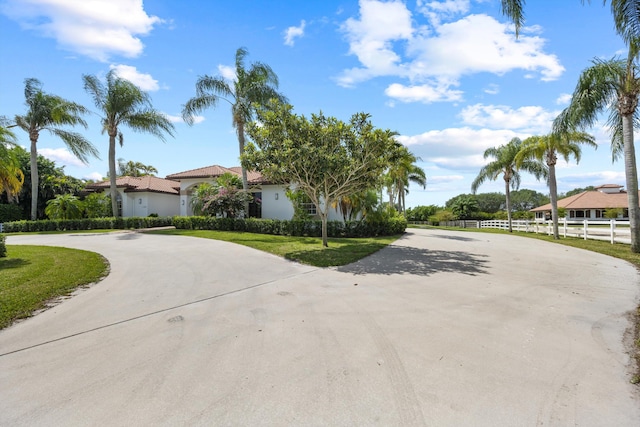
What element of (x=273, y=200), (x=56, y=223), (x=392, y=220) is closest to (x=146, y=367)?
(x=392, y=220)

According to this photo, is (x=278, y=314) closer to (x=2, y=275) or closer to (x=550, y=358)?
(x=550, y=358)

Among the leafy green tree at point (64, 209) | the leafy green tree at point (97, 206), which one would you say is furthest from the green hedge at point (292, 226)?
the leafy green tree at point (64, 209)

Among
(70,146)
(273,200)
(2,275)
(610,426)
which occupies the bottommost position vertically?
(610,426)

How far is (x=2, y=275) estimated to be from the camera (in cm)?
729

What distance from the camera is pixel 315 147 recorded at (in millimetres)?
11164

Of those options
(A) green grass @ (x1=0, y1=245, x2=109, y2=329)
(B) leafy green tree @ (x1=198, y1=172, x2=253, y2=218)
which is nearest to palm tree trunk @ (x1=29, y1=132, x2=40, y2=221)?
(B) leafy green tree @ (x1=198, y1=172, x2=253, y2=218)

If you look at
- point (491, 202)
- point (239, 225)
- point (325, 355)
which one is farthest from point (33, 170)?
point (491, 202)

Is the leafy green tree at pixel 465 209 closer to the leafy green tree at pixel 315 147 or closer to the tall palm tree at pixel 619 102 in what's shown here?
the tall palm tree at pixel 619 102

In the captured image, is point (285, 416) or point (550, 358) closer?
point (285, 416)

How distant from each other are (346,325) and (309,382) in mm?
1618

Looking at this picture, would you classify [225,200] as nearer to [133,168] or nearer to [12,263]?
[12,263]

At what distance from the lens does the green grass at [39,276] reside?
5.39 meters

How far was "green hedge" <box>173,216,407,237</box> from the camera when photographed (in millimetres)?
18672

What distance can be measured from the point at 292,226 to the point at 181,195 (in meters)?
14.7
